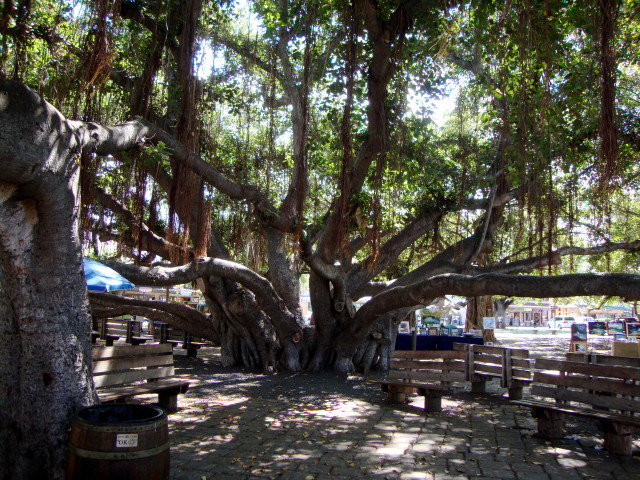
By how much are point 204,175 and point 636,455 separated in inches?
226

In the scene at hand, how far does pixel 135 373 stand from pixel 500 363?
17.0 ft

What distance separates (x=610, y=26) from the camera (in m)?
3.61

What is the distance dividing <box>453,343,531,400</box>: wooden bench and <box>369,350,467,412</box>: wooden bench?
1.09 ft

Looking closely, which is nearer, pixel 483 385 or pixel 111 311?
pixel 483 385

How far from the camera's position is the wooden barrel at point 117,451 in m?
3.03

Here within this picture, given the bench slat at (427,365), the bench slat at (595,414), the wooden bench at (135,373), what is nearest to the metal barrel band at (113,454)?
the wooden bench at (135,373)

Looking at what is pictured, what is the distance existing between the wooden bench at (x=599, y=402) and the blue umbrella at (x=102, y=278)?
525 centimetres

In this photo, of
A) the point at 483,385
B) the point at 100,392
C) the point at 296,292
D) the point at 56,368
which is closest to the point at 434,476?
Answer: the point at 56,368

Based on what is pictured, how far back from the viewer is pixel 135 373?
19.2 feet

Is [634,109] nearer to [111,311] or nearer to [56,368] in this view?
[56,368]

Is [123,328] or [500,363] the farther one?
[123,328]

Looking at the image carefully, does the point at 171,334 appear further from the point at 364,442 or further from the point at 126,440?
the point at 126,440

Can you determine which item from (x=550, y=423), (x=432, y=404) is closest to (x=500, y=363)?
(x=432, y=404)

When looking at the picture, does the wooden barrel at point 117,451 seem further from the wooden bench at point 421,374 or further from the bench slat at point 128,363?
the wooden bench at point 421,374
